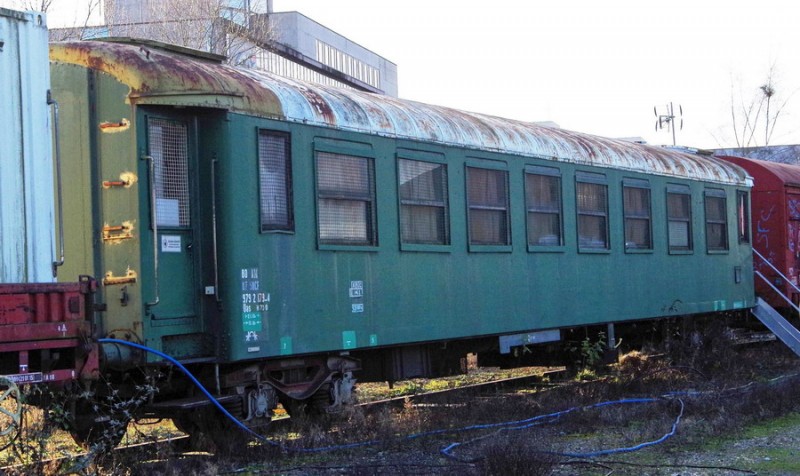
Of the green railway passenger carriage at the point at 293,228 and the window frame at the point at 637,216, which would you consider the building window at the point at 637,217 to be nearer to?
the window frame at the point at 637,216

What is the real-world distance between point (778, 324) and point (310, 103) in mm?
9952

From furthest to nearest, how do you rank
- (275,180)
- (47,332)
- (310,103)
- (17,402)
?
(310,103)
(275,180)
(47,332)
(17,402)

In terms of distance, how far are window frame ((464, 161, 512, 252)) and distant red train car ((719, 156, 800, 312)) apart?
7.44m

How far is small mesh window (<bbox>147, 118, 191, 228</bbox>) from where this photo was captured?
8.07m

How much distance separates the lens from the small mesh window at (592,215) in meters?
12.8

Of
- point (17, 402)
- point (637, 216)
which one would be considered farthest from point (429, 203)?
point (17, 402)

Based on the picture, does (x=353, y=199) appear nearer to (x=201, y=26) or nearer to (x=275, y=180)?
(x=275, y=180)

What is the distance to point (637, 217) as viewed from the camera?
14.0 meters

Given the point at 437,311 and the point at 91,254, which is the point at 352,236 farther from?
the point at 91,254

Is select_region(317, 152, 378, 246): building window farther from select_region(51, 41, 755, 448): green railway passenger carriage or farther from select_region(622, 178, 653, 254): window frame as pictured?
select_region(622, 178, 653, 254): window frame

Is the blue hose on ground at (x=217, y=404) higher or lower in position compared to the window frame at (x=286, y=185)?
lower

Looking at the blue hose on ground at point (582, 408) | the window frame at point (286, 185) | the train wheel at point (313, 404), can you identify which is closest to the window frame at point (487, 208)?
the blue hose on ground at point (582, 408)

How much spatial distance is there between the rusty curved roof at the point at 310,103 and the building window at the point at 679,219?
1.31 meters

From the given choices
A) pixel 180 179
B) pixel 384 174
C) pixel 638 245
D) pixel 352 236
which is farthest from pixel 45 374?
pixel 638 245
